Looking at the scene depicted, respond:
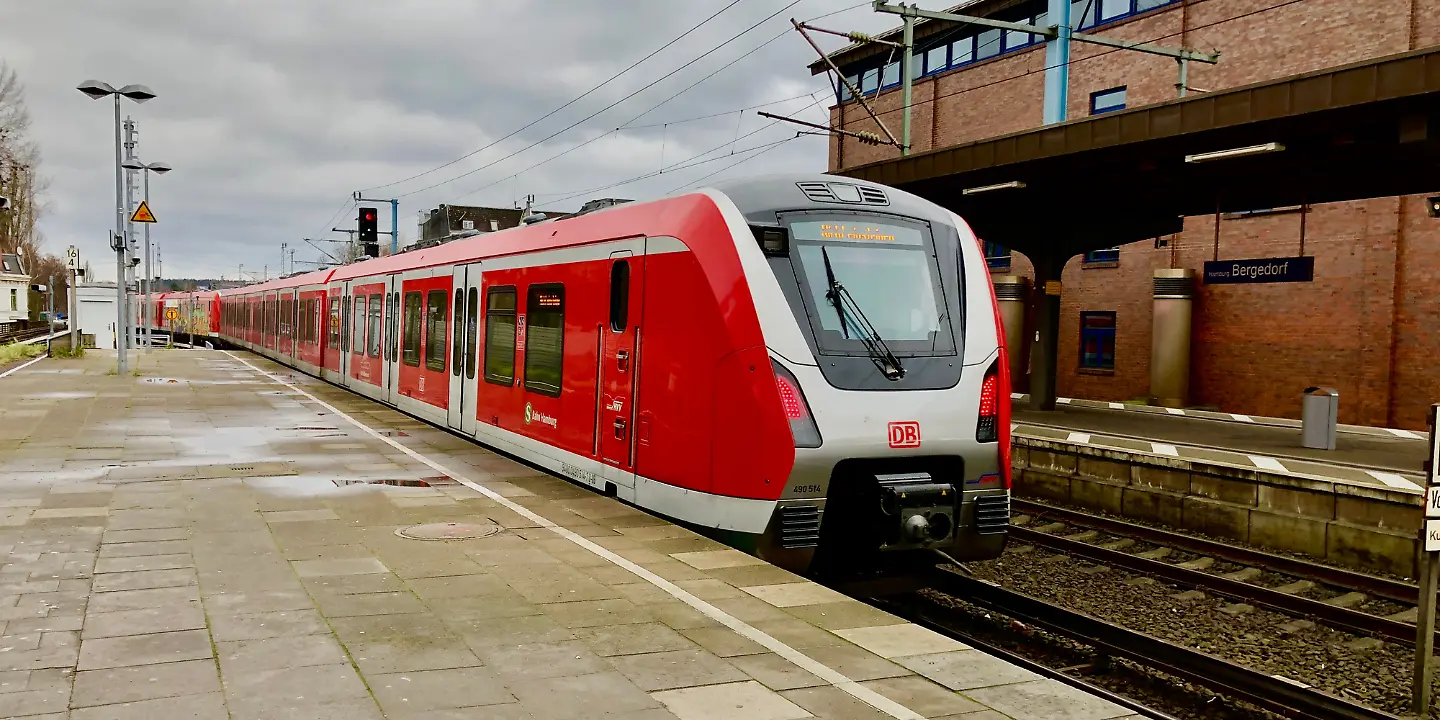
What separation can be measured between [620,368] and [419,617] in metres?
3.63

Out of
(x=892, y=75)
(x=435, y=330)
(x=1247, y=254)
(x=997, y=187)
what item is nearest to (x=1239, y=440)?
(x=997, y=187)

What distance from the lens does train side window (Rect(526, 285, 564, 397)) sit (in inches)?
407

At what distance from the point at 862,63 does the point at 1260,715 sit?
32.8m

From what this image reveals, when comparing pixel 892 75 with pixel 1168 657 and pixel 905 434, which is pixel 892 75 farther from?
pixel 1168 657

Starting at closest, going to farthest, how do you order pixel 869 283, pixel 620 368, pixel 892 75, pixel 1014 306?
1. pixel 869 283
2. pixel 620 368
3. pixel 1014 306
4. pixel 892 75

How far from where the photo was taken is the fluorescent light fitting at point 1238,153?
12719 mm

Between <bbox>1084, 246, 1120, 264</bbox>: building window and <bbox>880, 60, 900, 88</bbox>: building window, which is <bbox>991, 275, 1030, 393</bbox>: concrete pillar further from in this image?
<bbox>880, 60, 900, 88</bbox>: building window

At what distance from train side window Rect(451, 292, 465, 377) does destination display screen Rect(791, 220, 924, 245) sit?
295 inches

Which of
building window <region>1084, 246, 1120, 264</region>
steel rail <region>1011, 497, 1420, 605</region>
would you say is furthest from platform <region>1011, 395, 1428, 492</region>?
building window <region>1084, 246, 1120, 264</region>

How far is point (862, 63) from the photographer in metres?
36.4

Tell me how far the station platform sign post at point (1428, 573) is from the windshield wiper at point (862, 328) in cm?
313

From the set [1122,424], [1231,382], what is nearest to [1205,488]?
[1122,424]

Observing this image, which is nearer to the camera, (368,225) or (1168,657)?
(1168,657)

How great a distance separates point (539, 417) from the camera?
10883 millimetres
